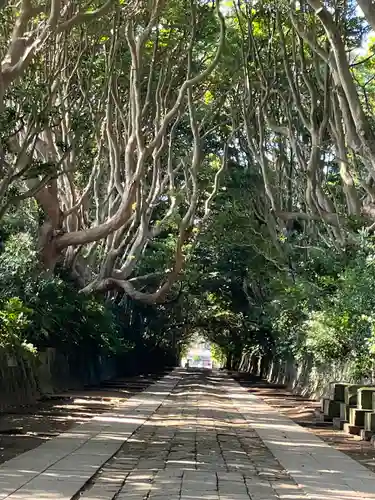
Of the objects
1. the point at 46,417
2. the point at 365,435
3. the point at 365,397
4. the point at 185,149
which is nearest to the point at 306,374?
the point at 185,149

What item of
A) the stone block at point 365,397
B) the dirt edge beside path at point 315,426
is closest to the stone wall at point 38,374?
the dirt edge beside path at point 315,426

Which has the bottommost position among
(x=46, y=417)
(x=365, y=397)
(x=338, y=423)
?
(x=46, y=417)

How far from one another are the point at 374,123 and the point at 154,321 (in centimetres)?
2373

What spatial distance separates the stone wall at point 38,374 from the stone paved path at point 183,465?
2.16 metres

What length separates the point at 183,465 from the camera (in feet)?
31.2

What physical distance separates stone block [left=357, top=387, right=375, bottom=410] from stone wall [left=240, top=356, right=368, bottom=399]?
3.15 metres

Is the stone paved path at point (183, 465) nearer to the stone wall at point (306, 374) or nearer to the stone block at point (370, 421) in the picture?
the stone block at point (370, 421)

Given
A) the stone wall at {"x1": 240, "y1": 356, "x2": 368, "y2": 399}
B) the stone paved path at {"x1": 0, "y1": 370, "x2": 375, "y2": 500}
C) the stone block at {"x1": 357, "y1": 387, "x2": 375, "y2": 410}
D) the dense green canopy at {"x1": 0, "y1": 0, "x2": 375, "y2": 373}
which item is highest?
the dense green canopy at {"x1": 0, "y1": 0, "x2": 375, "y2": 373}

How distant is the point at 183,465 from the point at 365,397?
16.4ft

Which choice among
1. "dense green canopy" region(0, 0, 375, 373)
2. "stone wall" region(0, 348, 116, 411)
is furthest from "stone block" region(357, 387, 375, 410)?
"stone wall" region(0, 348, 116, 411)

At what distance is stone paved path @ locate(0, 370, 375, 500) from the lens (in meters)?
7.74

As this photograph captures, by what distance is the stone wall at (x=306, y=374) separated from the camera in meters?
20.2

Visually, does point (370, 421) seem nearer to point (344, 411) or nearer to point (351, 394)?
point (351, 394)

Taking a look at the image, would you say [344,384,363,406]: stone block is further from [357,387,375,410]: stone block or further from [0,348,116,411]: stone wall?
[0,348,116,411]: stone wall
